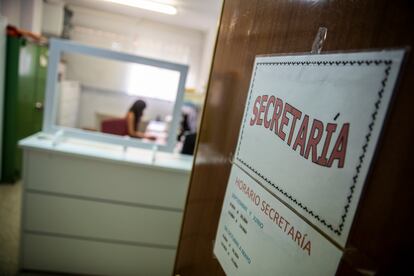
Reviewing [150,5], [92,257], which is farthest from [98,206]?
[150,5]

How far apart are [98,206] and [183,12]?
3.43 meters

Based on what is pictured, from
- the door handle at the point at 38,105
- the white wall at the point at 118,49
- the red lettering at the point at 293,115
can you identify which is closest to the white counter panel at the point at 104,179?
the red lettering at the point at 293,115

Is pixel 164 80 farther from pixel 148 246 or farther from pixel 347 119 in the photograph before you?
pixel 347 119

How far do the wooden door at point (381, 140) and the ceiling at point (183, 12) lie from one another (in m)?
2.88

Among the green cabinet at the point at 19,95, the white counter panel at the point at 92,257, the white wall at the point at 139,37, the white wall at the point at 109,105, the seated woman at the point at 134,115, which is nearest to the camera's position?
the white counter panel at the point at 92,257

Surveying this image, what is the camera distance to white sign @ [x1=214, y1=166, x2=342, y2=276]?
1.49 feet

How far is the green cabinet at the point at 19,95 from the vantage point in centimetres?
296

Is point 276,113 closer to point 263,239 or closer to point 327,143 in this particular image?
point 327,143

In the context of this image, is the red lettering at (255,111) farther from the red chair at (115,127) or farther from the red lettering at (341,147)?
the red chair at (115,127)

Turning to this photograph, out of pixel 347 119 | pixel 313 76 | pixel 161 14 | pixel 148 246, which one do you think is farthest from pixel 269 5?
pixel 161 14

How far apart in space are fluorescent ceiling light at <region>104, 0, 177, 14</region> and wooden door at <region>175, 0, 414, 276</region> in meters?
3.47

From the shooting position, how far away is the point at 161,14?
4570 mm

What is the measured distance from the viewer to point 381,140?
14.3 inches

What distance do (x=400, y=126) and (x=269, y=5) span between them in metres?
0.46
